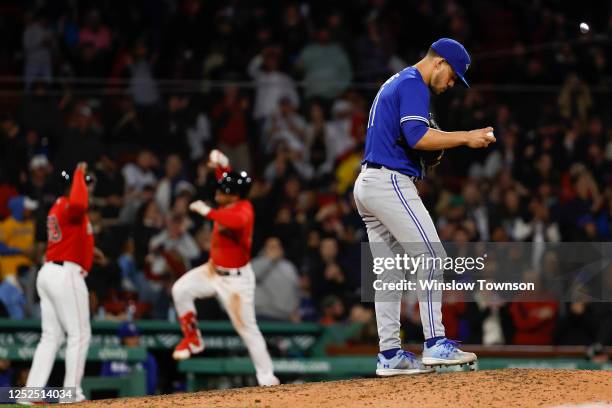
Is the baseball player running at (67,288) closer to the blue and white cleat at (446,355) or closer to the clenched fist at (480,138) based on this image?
the blue and white cleat at (446,355)

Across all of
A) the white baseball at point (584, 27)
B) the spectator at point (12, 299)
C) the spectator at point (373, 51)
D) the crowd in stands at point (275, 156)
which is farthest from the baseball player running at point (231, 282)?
the spectator at point (373, 51)

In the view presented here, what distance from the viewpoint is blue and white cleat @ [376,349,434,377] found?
24.0ft

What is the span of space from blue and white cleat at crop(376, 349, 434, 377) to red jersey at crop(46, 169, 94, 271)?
3.11m

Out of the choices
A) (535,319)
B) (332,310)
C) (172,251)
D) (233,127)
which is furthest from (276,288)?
(535,319)

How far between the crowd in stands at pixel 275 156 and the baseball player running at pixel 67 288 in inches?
60.1

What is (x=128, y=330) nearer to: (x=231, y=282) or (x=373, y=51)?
(x=231, y=282)

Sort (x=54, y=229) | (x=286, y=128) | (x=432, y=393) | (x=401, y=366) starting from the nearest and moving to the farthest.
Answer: (x=432, y=393), (x=401, y=366), (x=54, y=229), (x=286, y=128)

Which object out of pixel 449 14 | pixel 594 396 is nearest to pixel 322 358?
pixel 594 396

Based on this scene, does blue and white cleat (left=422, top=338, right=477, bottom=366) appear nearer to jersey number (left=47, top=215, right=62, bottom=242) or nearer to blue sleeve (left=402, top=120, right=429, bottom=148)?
blue sleeve (left=402, top=120, right=429, bottom=148)

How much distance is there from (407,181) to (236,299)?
3.30 meters

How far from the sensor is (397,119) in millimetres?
7094

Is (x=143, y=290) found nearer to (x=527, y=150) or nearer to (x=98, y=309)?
(x=98, y=309)

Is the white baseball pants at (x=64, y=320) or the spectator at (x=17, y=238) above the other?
the spectator at (x=17, y=238)

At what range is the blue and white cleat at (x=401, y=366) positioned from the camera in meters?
7.30
